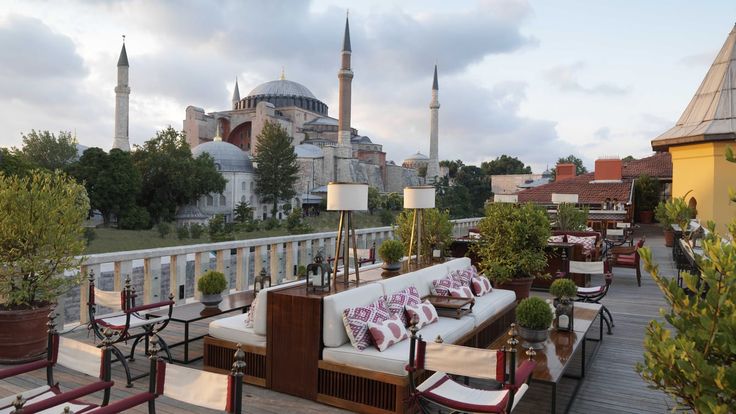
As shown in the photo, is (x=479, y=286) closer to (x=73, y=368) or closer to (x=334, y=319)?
(x=334, y=319)

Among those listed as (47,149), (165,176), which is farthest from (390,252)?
(47,149)

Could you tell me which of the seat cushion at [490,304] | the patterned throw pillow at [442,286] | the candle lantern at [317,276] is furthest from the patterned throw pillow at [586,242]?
the candle lantern at [317,276]

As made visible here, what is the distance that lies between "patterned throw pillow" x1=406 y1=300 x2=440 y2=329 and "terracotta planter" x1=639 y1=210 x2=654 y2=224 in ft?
64.5

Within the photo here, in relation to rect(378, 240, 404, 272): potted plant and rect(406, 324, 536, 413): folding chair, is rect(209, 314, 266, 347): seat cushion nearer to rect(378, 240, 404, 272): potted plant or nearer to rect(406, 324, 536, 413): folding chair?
rect(406, 324, 536, 413): folding chair

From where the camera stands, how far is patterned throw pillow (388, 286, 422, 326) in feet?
14.8

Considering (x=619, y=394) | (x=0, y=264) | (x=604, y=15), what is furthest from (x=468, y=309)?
(x=604, y=15)

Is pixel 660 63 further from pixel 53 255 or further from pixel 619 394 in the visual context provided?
pixel 53 255

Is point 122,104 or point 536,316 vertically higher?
point 122,104

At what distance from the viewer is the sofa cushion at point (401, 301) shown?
14.8 feet

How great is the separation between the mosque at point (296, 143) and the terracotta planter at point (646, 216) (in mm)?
32326

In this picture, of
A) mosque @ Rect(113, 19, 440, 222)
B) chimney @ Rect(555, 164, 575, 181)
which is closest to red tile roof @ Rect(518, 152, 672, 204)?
chimney @ Rect(555, 164, 575, 181)

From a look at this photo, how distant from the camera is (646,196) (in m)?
21.2

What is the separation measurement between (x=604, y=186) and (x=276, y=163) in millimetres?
35078

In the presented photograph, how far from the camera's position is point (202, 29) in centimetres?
2319
